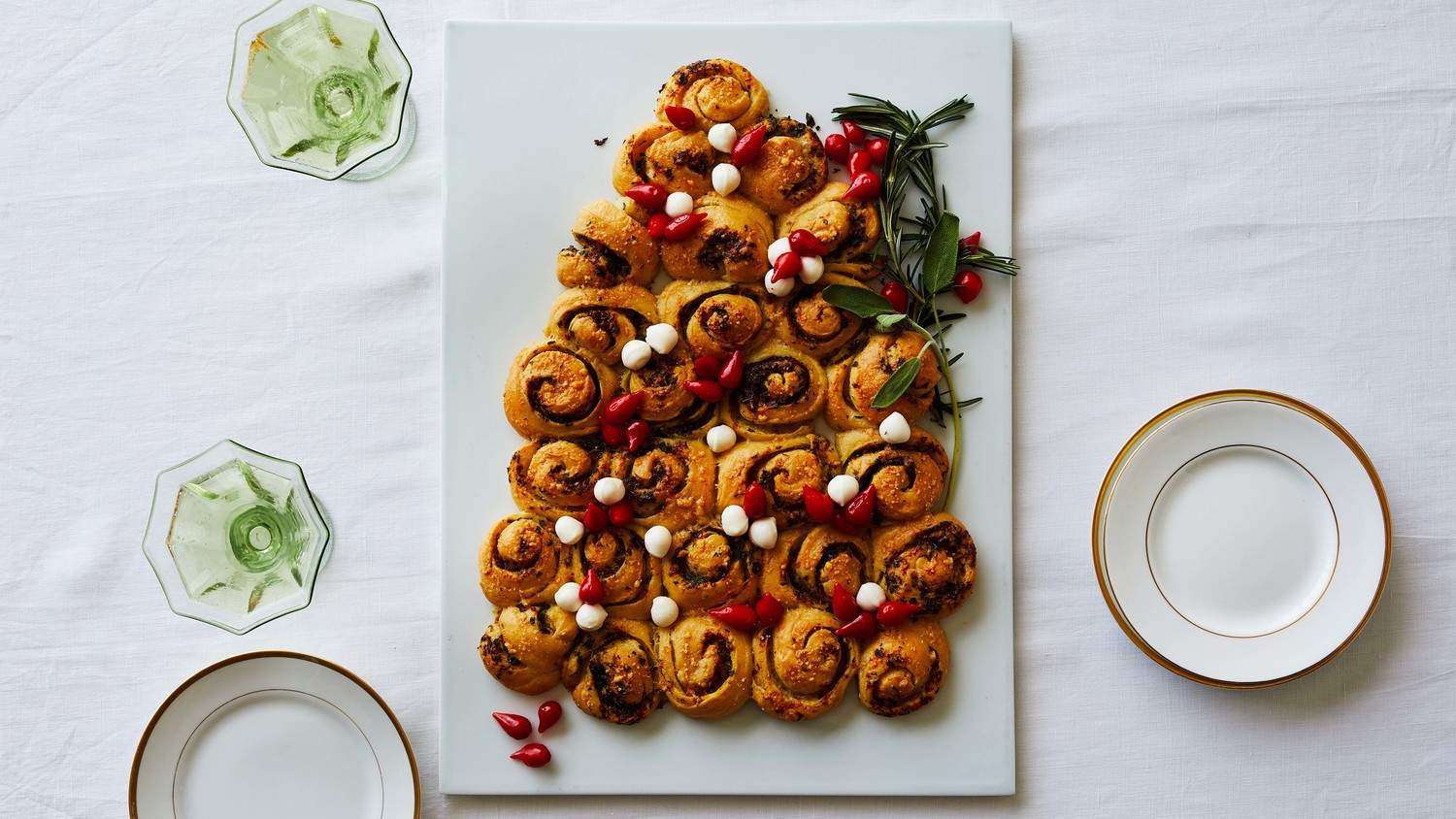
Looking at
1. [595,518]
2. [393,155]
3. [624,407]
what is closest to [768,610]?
[595,518]

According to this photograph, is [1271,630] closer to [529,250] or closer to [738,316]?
[738,316]

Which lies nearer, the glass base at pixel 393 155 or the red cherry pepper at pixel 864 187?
the red cherry pepper at pixel 864 187

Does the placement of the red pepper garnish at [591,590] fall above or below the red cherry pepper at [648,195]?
below

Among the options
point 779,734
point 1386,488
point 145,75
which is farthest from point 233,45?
point 1386,488

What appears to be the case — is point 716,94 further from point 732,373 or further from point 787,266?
point 732,373

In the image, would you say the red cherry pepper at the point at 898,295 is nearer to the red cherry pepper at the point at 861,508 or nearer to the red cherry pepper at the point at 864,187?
the red cherry pepper at the point at 864,187

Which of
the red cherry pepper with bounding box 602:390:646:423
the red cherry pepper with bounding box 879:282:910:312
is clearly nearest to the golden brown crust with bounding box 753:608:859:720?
the red cherry pepper with bounding box 602:390:646:423

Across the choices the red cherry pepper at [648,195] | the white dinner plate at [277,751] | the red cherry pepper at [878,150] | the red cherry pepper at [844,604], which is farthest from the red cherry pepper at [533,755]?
the red cherry pepper at [878,150]

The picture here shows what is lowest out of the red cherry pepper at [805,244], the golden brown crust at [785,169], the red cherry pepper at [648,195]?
the red cherry pepper at [805,244]
